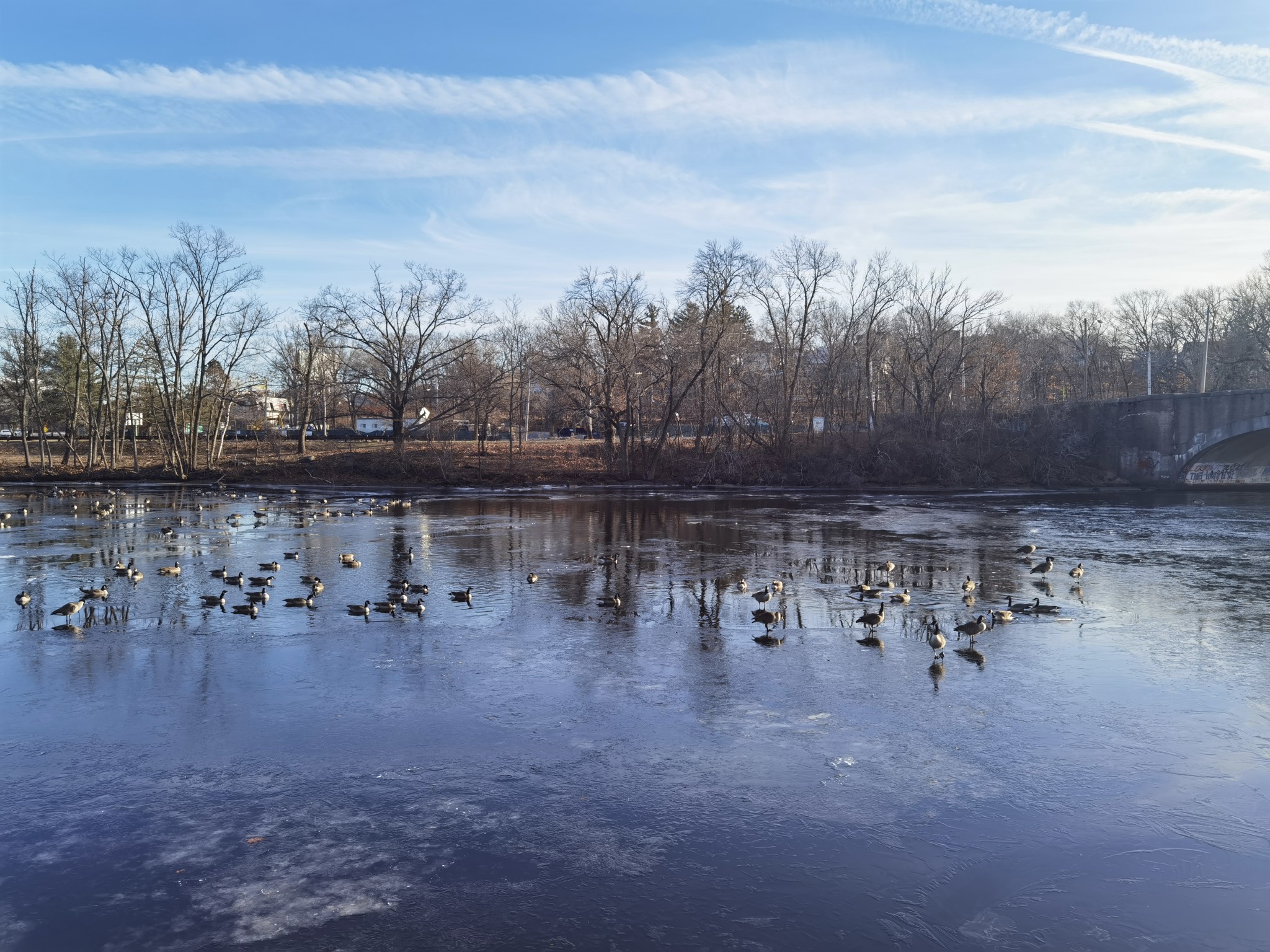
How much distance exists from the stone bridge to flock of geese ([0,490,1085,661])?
3489 centimetres


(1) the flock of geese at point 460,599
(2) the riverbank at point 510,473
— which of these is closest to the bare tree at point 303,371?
(2) the riverbank at point 510,473

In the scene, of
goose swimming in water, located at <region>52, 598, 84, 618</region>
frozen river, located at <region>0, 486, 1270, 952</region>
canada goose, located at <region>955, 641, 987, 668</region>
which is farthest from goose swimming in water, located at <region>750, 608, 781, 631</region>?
goose swimming in water, located at <region>52, 598, 84, 618</region>

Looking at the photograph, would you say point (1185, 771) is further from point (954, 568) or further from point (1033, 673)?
point (954, 568)

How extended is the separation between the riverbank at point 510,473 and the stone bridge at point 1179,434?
7.73ft

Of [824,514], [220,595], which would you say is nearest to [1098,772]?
[220,595]

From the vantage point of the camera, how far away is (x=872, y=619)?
41.8 feet

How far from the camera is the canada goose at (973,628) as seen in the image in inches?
489

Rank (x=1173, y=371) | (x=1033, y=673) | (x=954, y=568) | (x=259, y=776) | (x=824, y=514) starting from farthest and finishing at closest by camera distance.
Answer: (x=1173, y=371)
(x=824, y=514)
(x=954, y=568)
(x=1033, y=673)
(x=259, y=776)

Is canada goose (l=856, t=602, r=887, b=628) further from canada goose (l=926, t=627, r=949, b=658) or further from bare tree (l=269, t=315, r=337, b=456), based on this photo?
bare tree (l=269, t=315, r=337, b=456)

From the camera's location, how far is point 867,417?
54.9 metres

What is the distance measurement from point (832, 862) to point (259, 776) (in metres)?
4.82

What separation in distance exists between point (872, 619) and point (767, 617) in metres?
1.49

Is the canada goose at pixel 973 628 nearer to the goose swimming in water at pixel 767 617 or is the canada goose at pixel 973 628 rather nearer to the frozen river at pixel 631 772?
the frozen river at pixel 631 772

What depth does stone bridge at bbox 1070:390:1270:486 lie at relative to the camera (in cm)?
4612
